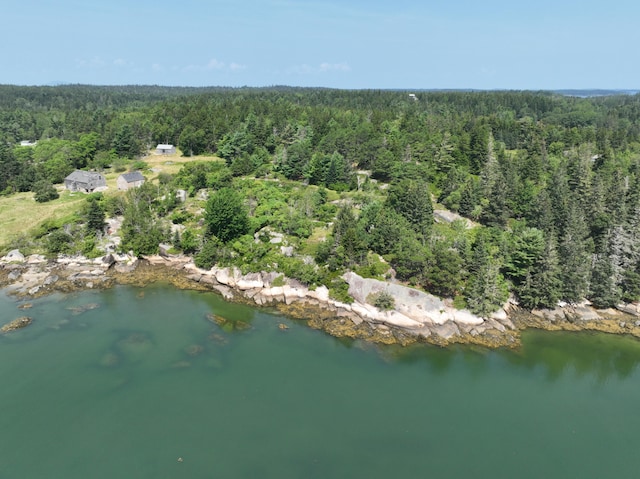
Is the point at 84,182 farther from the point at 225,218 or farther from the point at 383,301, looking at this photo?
the point at 383,301

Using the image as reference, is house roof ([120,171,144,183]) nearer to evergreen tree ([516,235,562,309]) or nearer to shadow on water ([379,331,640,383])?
shadow on water ([379,331,640,383])

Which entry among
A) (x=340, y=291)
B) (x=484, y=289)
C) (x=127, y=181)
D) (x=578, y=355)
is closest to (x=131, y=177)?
(x=127, y=181)

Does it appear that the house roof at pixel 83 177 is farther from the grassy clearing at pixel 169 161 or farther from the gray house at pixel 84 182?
the grassy clearing at pixel 169 161

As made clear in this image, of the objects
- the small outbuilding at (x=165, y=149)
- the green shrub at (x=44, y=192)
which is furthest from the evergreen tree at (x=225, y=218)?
the small outbuilding at (x=165, y=149)

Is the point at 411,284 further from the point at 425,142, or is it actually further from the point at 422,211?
the point at 425,142

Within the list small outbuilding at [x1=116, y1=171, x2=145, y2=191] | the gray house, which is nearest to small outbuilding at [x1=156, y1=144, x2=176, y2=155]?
the gray house
